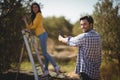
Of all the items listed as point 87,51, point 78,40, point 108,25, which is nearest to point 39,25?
point 78,40

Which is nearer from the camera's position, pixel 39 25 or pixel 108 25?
pixel 39 25

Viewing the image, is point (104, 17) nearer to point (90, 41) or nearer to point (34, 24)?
point (34, 24)

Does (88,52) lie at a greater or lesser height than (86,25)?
lesser

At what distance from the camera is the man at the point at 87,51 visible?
23.6ft

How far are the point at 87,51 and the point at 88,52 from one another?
0.03 meters

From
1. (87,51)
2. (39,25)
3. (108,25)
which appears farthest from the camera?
(108,25)

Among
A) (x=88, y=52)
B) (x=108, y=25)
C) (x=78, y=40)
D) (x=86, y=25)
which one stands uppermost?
(x=108, y=25)

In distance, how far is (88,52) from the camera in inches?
283

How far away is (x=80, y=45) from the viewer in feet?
23.8

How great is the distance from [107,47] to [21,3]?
4.99 m

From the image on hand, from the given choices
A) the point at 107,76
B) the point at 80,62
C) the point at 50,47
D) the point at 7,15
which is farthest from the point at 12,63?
the point at 50,47

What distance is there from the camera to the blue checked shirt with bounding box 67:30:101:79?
7.18 meters

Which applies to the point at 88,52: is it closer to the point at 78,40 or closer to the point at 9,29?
the point at 78,40

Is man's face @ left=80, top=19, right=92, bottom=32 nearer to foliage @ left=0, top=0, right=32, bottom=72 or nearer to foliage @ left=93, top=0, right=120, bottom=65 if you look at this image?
foliage @ left=0, top=0, right=32, bottom=72
